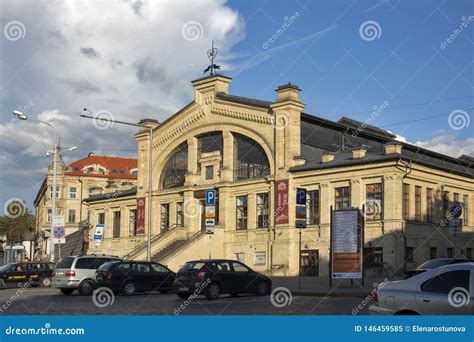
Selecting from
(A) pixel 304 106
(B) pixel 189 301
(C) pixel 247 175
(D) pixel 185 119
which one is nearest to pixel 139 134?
(D) pixel 185 119

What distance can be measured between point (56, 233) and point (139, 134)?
1803 centimetres

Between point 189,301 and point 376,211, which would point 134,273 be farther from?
point 376,211

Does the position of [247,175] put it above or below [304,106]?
below

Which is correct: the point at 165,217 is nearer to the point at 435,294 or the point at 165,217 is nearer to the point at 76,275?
the point at 76,275

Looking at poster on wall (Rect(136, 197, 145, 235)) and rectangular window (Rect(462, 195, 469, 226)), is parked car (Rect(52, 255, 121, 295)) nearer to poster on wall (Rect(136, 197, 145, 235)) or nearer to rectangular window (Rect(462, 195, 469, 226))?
poster on wall (Rect(136, 197, 145, 235))

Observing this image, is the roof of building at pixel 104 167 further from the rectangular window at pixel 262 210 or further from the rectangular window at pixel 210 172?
the rectangular window at pixel 262 210

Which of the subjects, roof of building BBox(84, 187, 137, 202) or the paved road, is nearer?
the paved road

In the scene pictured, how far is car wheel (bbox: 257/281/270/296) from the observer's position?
89.0 feet

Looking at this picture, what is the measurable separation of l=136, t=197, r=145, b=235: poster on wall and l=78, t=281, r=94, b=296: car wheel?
1024 inches

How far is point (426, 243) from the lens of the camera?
4172cm

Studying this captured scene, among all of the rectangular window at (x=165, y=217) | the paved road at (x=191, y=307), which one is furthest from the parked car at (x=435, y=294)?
the rectangular window at (x=165, y=217)

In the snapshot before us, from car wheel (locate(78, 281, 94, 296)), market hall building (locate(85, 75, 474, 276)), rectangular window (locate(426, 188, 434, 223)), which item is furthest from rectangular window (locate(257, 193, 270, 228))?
car wheel (locate(78, 281, 94, 296))

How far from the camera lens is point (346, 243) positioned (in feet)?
94.7

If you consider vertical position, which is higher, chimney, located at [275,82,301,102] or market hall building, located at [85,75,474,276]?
chimney, located at [275,82,301,102]
